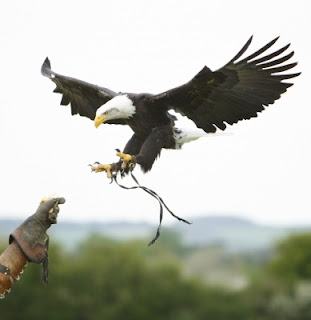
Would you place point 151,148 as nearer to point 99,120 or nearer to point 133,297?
point 99,120

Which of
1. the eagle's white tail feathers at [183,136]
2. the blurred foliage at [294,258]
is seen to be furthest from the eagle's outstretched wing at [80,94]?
the blurred foliage at [294,258]

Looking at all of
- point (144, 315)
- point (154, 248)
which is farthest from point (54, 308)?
point (154, 248)

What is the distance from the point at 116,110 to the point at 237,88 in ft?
2.56

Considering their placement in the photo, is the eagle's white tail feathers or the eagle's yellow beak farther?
the eagle's white tail feathers

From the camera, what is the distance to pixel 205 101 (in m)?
5.93

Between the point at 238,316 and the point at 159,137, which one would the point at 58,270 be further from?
the point at 159,137

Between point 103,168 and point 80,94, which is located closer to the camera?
point 103,168

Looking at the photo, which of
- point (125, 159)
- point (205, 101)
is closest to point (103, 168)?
point (125, 159)

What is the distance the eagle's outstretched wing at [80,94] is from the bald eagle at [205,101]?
0.33 meters

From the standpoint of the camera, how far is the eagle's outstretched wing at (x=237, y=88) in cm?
580

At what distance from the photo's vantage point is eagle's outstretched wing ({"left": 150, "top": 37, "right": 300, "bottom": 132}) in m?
5.80

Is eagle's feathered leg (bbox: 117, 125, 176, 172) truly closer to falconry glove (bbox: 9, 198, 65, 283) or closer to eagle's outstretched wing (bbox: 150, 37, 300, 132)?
eagle's outstretched wing (bbox: 150, 37, 300, 132)

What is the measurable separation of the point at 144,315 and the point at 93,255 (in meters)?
7.82

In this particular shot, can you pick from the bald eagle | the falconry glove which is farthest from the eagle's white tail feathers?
the falconry glove
